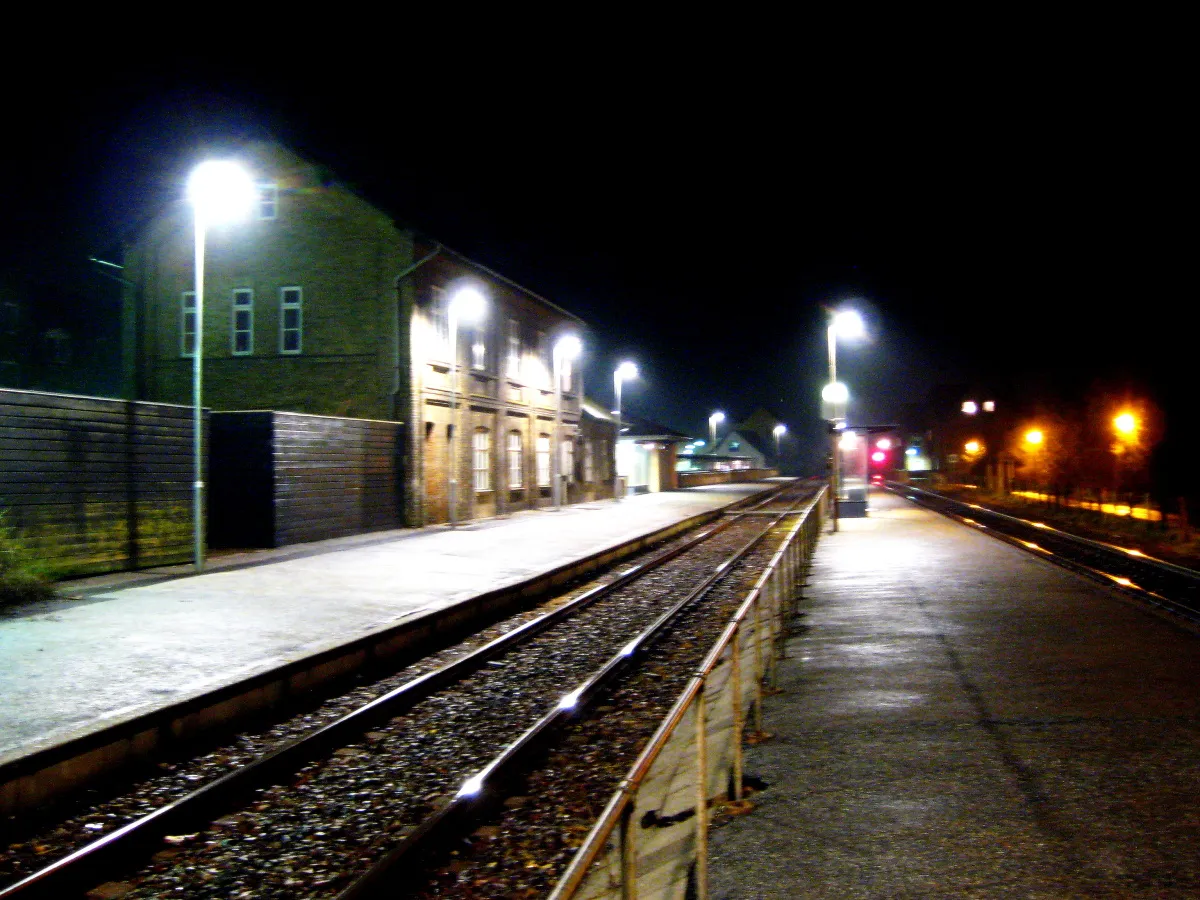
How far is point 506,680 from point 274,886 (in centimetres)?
446

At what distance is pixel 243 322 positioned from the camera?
989 inches

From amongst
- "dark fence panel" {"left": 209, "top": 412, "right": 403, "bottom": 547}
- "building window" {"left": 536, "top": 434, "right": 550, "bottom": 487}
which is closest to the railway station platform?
"dark fence panel" {"left": 209, "top": 412, "right": 403, "bottom": 547}

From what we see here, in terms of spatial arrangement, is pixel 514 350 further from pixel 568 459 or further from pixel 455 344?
pixel 568 459

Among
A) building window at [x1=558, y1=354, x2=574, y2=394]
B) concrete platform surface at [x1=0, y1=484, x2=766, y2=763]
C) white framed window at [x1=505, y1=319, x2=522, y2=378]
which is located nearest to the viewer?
concrete platform surface at [x1=0, y1=484, x2=766, y2=763]

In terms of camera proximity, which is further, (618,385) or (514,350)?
(618,385)

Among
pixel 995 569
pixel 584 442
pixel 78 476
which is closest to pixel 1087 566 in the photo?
pixel 995 569

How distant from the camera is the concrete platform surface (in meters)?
7.09

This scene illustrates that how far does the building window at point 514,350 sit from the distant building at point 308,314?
17.5 ft

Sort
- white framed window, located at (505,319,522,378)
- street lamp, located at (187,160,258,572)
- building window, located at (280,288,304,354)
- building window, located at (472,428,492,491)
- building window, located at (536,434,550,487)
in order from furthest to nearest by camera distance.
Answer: building window, located at (536,434,550,487) → white framed window, located at (505,319,522,378) → building window, located at (472,428,492,491) → building window, located at (280,288,304,354) → street lamp, located at (187,160,258,572)

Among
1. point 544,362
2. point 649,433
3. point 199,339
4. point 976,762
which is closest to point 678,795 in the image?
point 976,762

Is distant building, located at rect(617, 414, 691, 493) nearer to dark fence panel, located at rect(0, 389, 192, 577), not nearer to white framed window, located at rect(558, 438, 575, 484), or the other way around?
white framed window, located at rect(558, 438, 575, 484)

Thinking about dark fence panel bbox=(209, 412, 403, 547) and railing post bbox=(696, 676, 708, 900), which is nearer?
railing post bbox=(696, 676, 708, 900)

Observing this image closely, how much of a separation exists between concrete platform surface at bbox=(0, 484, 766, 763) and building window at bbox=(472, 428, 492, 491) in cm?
792

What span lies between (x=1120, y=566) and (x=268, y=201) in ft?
68.6
